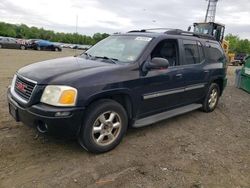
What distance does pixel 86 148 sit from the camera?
371cm

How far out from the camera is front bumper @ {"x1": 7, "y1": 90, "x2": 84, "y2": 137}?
3.33 m

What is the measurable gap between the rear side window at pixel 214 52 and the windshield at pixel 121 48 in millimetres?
2078

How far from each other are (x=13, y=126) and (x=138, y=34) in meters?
2.79

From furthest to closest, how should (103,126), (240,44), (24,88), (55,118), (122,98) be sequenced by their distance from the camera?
(240,44), (122,98), (103,126), (24,88), (55,118)

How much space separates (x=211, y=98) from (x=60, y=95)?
14.1 feet

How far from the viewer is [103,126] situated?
382 cm

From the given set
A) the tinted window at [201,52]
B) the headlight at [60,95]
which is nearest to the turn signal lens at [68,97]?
the headlight at [60,95]

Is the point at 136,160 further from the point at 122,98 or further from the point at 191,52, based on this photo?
the point at 191,52

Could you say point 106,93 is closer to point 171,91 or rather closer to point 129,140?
point 129,140

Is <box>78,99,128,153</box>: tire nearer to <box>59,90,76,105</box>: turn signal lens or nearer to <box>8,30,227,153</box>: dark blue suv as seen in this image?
<box>8,30,227,153</box>: dark blue suv

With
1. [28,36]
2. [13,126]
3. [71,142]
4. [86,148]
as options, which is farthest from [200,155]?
[28,36]

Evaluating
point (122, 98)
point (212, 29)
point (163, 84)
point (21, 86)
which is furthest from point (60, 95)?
point (212, 29)

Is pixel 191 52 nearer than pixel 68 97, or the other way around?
pixel 68 97

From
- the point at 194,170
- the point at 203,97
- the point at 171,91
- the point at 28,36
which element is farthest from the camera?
the point at 28,36
